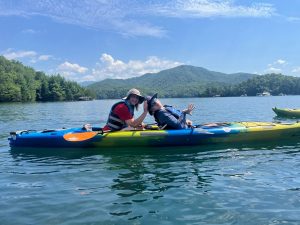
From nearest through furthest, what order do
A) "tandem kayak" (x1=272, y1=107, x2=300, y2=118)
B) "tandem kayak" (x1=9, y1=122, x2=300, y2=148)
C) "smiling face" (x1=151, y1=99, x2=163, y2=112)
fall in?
"smiling face" (x1=151, y1=99, x2=163, y2=112) → "tandem kayak" (x1=9, y1=122, x2=300, y2=148) → "tandem kayak" (x1=272, y1=107, x2=300, y2=118)

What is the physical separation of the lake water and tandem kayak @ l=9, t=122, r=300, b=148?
14.3 inches

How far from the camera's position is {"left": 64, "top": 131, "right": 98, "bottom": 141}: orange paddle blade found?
1193cm

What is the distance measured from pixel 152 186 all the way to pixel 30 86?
101725 mm

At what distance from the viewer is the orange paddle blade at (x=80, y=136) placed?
1193 centimetres

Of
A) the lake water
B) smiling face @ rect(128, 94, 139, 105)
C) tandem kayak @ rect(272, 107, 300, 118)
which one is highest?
smiling face @ rect(128, 94, 139, 105)

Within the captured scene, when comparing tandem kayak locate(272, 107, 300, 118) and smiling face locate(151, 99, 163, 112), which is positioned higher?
smiling face locate(151, 99, 163, 112)

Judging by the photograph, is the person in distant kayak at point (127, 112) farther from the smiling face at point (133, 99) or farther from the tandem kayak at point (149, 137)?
the tandem kayak at point (149, 137)

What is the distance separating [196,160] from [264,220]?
4.54m

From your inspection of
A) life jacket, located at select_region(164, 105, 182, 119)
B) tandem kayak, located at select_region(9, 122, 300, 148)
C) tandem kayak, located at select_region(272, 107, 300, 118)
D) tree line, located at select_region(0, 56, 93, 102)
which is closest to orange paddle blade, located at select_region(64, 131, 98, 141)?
tandem kayak, located at select_region(9, 122, 300, 148)

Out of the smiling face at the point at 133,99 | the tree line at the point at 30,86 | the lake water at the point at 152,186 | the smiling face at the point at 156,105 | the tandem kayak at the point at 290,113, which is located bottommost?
the lake water at the point at 152,186

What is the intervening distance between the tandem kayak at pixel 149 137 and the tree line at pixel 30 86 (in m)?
83.7

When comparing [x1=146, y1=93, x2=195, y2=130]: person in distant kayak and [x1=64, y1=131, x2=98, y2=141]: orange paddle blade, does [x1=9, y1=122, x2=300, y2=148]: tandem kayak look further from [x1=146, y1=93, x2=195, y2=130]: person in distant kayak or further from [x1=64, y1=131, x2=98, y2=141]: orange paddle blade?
[x1=146, y1=93, x2=195, y2=130]: person in distant kayak

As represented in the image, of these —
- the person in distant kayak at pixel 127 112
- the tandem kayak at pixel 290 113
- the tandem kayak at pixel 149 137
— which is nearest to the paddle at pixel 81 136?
the tandem kayak at pixel 149 137

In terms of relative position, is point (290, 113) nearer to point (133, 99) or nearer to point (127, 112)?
point (127, 112)
